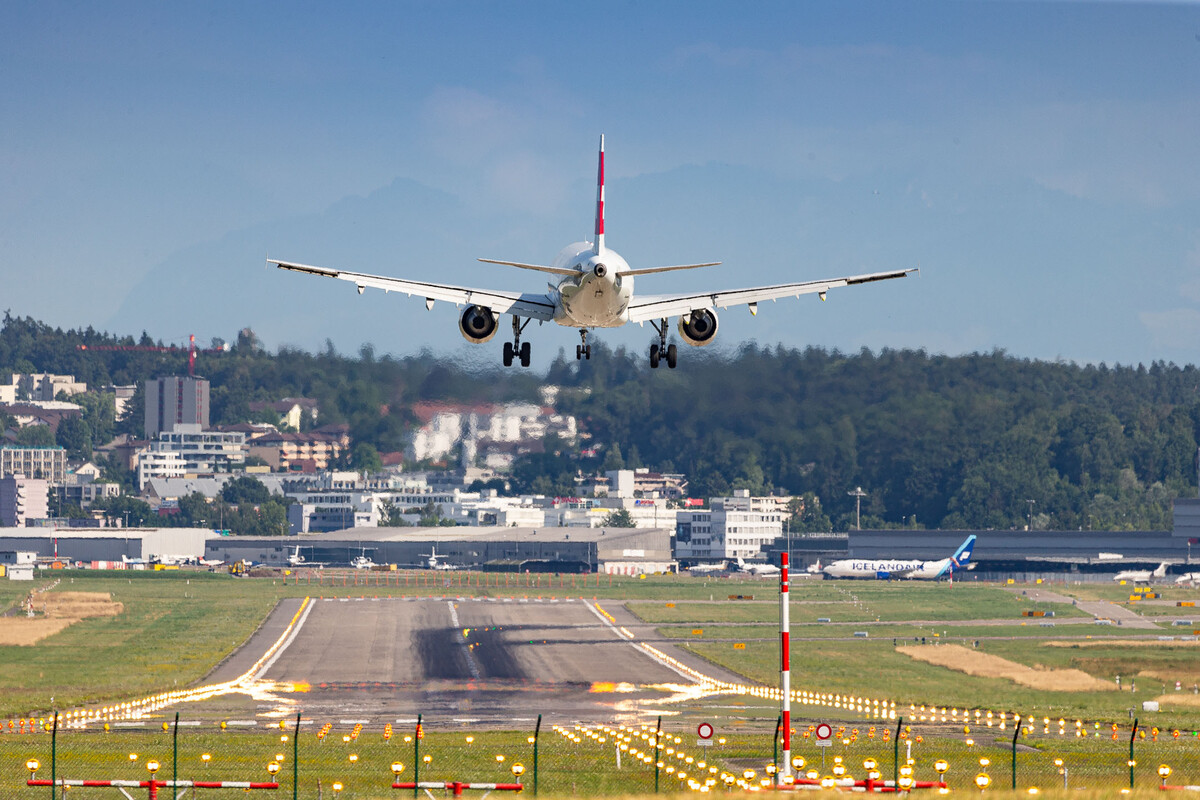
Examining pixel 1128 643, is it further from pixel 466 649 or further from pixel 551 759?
pixel 551 759

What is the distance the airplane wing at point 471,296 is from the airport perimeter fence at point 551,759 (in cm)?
1460

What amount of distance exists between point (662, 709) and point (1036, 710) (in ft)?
64.8

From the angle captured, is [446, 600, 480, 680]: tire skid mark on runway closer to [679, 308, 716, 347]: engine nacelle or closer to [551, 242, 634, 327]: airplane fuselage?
[679, 308, 716, 347]: engine nacelle

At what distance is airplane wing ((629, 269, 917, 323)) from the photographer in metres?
52.1

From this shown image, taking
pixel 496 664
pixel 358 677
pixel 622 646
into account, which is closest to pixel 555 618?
pixel 622 646

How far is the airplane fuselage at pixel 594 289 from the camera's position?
1941 inches

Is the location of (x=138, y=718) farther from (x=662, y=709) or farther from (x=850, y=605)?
(x=850, y=605)

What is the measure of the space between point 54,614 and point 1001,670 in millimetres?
83415

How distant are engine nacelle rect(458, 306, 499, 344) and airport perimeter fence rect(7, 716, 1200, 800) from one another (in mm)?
13613

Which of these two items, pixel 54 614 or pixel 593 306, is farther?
pixel 54 614

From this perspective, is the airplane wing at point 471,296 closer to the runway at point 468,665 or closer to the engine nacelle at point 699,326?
the engine nacelle at point 699,326

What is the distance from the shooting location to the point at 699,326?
53.0 metres

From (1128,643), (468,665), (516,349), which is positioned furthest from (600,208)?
(1128,643)

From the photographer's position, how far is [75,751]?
207 ft
